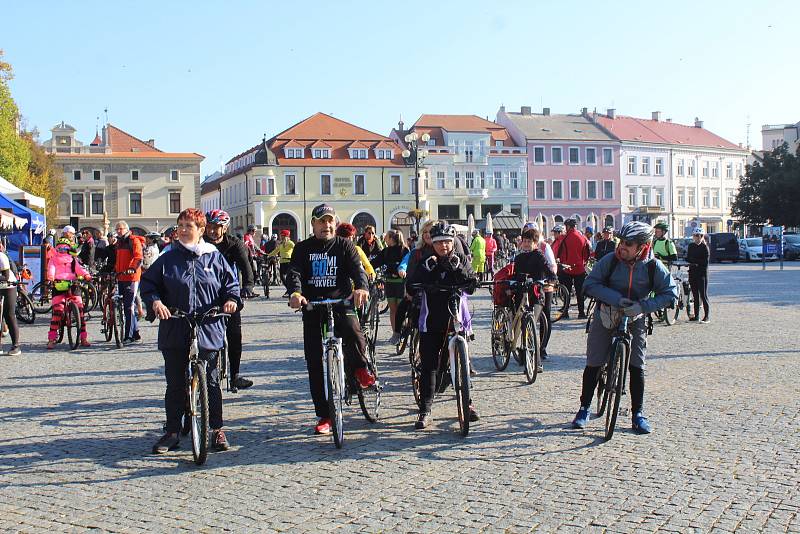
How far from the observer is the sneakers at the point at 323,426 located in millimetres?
7660

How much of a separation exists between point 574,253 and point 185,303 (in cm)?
1212

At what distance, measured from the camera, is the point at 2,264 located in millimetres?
13727

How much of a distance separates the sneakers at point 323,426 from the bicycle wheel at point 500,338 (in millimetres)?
3876

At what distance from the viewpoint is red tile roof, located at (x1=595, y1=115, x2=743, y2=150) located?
92.8 meters

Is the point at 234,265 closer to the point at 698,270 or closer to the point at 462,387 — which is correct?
the point at 462,387

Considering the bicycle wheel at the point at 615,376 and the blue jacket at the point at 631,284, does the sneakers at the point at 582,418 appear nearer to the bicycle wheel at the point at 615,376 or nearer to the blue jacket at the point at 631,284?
the bicycle wheel at the point at 615,376

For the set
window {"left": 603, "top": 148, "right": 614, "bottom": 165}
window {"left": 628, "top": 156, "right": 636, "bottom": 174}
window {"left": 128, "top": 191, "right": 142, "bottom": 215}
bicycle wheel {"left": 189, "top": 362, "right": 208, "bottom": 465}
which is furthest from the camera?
window {"left": 628, "top": 156, "right": 636, "bottom": 174}

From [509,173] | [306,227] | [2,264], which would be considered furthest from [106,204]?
[2,264]

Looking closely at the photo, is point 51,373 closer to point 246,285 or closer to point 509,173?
point 246,285

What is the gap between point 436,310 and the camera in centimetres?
798

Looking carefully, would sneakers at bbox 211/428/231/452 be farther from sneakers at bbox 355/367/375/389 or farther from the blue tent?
the blue tent

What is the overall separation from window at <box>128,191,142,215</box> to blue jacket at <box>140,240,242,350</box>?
7610cm

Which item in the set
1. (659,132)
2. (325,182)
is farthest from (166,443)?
(659,132)

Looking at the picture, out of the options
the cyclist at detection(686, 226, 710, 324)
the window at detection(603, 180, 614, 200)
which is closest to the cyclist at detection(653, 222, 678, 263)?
the cyclist at detection(686, 226, 710, 324)
